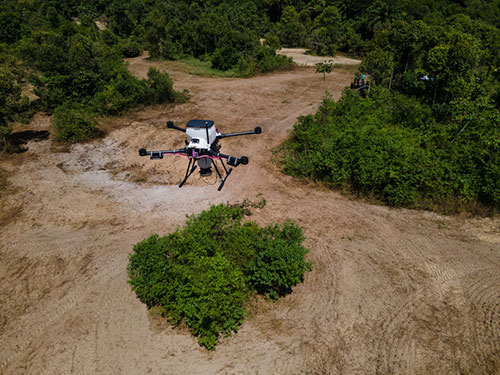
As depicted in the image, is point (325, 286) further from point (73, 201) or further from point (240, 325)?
point (73, 201)

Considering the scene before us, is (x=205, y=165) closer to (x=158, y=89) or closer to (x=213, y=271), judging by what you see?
(x=213, y=271)

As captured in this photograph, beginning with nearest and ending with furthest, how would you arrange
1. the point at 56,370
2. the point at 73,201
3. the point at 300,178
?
the point at 56,370 → the point at 73,201 → the point at 300,178

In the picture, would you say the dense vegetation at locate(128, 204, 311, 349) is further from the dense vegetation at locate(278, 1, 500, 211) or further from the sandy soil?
the sandy soil

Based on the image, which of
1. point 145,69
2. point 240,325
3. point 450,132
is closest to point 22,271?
point 240,325

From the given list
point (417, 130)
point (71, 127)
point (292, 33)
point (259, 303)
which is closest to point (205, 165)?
point (259, 303)

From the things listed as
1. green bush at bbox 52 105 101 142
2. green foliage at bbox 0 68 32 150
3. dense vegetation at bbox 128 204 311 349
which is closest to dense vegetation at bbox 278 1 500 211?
dense vegetation at bbox 128 204 311 349

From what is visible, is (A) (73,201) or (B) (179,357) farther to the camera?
(A) (73,201)
